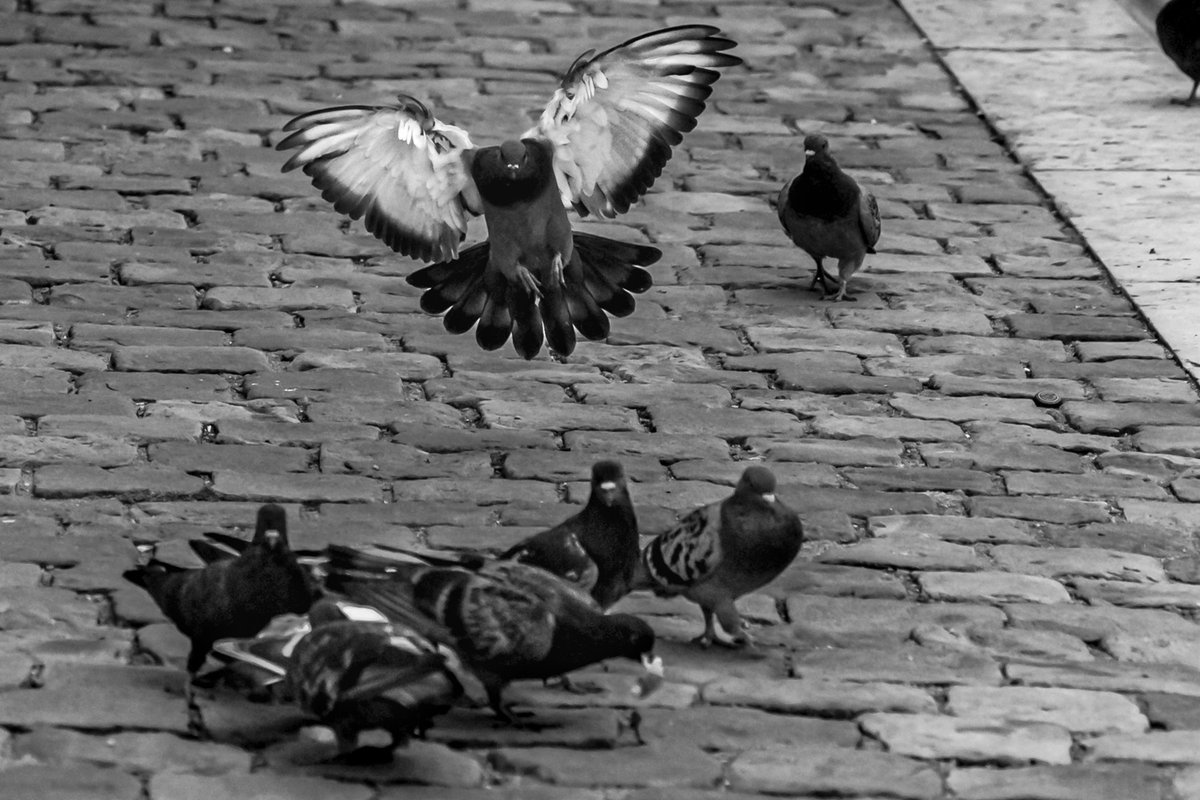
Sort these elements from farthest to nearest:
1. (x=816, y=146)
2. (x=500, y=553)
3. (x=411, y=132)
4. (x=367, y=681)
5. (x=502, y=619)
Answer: (x=816, y=146)
(x=411, y=132)
(x=500, y=553)
(x=502, y=619)
(x=367, y=681)

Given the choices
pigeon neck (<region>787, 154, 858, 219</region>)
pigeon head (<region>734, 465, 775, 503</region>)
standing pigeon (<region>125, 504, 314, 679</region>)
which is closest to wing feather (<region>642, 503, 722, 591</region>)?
pigeon head (<region>734, 465, 775, 503</region>)

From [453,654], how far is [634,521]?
24.6 inches

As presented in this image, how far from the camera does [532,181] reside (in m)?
6.21

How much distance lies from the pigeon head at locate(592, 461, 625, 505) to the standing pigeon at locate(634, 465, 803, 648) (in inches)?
8.4

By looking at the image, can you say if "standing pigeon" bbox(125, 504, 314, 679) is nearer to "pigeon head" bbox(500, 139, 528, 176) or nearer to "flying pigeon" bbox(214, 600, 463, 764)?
"flying pigeon" bbox(214, 600, 463, 764)

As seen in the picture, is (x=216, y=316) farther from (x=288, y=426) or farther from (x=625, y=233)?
(x=625, y=233)

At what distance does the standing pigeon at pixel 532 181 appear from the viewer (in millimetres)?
6254

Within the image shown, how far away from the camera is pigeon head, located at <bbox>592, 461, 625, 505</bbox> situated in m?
4.66

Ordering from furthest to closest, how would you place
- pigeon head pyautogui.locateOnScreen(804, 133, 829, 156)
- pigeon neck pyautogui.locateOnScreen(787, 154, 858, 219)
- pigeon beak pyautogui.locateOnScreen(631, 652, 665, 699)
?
pigeon head pyautogui.locateOnScreen(804, 133, 829, 156) → pigeon neck pyautogui.locateOnScreen(787, 154, 858, 219) → pigeon beak pyautogui.locateOnScreen(631, 652, 665, 699)

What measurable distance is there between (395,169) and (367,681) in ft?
9.30

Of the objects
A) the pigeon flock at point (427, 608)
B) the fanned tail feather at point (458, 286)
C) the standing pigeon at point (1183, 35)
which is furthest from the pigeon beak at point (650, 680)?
the standing pigeon at point (1183, 35)

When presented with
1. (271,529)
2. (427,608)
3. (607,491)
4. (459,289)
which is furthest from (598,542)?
(459,289)

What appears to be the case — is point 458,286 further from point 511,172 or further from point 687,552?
point 687,552

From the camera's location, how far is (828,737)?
14.2ft
